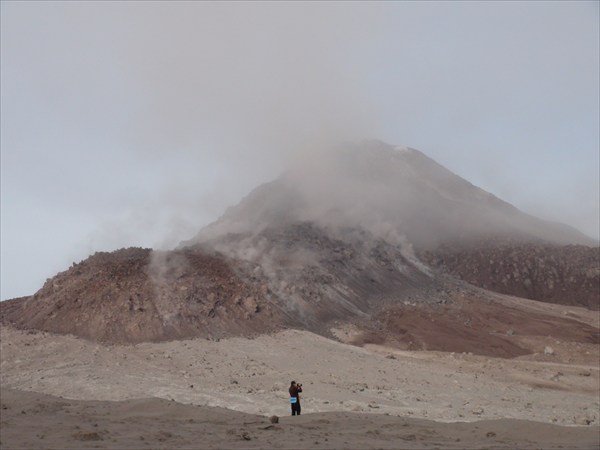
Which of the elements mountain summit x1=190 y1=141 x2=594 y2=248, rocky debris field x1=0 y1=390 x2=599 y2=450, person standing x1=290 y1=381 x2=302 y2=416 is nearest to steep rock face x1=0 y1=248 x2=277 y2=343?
mountain summit x1=190 y1=141 x2=594 y2=248

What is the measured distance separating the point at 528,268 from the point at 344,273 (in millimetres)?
35056

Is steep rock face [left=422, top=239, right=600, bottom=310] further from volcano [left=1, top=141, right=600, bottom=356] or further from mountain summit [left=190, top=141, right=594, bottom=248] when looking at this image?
mountain summit [left=190, top=141, right=594, bottom=248]

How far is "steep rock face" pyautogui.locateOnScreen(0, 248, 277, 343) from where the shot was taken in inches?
1283

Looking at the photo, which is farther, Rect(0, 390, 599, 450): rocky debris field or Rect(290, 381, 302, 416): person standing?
Rect(290, 381, 302, 416): person standing

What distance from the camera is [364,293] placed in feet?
159

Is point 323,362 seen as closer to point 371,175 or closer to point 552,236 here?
point 371,175

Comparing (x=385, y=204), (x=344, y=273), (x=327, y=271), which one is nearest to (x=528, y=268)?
(x=385, y=204)

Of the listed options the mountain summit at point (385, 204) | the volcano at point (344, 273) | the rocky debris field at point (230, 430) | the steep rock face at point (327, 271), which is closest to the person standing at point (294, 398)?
the rocky debris field at point (230, 430)

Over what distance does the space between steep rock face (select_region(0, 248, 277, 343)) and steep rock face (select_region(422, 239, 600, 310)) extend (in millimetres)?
39330

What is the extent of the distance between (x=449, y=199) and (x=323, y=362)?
205ft

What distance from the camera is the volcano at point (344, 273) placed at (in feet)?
115

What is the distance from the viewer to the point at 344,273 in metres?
50.2

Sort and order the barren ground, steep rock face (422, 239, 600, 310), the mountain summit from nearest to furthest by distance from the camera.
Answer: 1. the barren ground
2. the mountain summit
3. steep rock face (422, 239, 600, 310)

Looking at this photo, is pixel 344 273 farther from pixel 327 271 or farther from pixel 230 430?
pixel 230 430
